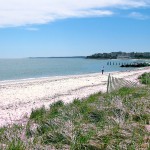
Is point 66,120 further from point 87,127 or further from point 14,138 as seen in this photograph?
point 14,138

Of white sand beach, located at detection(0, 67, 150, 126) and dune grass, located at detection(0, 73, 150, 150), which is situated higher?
dune grass, located at detection(0, 73, 150, 150)

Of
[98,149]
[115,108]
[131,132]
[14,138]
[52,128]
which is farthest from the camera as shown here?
[115,108]

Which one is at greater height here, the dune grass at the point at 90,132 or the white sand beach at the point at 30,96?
the dune grass at the point at 90,132

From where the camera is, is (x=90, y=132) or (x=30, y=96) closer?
(x=90, y=132)

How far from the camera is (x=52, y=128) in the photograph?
7496mm

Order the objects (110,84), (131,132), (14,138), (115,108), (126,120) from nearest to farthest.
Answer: (14,138), (131,132), (126,120), (115,108), (110,84)

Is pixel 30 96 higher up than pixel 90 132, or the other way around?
pixel 90 132

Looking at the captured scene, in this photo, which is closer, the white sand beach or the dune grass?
the dune grass

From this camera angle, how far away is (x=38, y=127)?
306 inches

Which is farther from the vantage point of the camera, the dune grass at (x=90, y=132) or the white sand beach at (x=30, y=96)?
the white sand beach at (x=30, y=96)

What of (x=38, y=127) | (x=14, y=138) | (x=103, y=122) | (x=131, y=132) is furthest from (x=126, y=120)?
(x=14, y=138)

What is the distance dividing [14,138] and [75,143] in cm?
109

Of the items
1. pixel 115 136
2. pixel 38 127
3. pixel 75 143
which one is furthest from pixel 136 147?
pixel 38 127

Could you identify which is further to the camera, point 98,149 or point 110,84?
point 110,84
